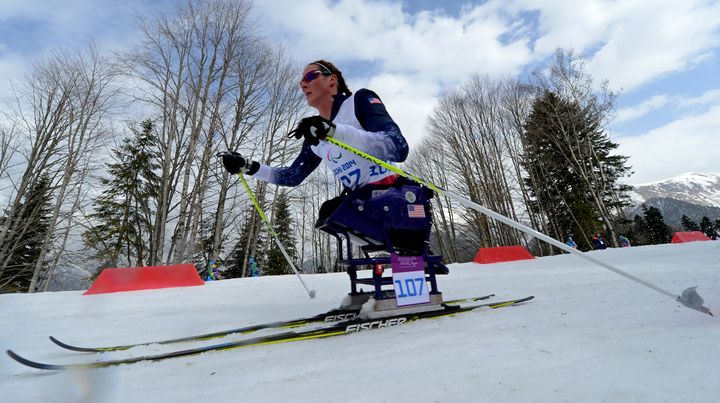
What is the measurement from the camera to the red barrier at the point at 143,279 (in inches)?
208

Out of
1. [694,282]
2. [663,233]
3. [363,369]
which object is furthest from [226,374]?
[663,233]

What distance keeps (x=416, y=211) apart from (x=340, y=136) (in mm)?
858

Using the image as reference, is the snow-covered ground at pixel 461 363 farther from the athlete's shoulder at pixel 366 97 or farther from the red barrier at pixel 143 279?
the red barrier at pixel 143 279

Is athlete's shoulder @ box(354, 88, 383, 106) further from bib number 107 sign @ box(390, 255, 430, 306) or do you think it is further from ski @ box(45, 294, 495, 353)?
ski @ box(45, 294, 495, 353)

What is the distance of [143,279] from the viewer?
5.81 metres

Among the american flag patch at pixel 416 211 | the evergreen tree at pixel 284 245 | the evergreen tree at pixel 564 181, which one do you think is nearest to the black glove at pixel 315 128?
the american flag patch at pixel 416 211

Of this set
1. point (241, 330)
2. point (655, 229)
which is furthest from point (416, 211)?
point (655, 229)

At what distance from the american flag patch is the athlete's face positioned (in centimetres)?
122

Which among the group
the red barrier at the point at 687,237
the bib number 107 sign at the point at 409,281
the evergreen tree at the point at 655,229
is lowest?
the bib number 107 sign at the point at 409,281

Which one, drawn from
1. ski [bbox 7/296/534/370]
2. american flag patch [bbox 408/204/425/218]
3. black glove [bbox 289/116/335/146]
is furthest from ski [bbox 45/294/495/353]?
black glove [bbox 289/116/335/146]

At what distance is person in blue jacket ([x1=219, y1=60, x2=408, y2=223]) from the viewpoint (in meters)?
2.06

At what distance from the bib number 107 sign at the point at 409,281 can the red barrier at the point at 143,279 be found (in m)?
5.28

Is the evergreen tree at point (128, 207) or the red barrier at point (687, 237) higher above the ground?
the evergreen tree at point (128, 207)

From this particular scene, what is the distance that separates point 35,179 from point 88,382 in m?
15.8
